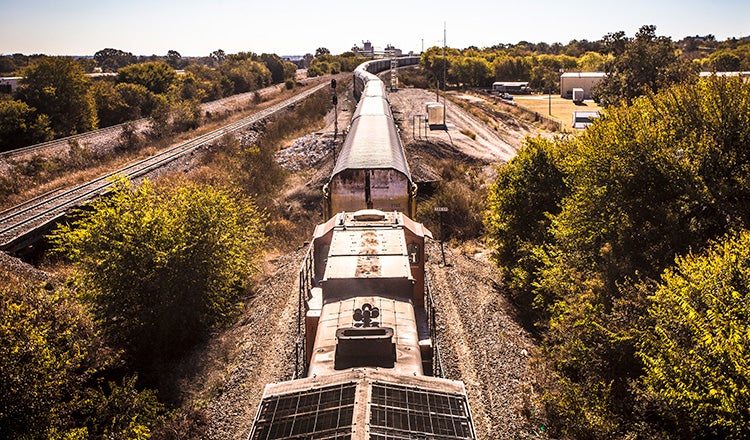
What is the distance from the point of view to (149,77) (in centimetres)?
7725

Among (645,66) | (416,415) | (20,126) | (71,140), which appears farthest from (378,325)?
(20,126)

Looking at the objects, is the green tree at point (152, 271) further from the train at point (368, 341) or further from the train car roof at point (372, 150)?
the train car roof at point (372, 150)

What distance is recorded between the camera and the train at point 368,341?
7.41 metres

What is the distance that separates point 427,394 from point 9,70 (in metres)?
185

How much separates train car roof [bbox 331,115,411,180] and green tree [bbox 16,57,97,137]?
134 feet

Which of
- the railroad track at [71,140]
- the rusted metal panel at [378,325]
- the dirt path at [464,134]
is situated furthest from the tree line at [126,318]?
the dirt path at [464,134]

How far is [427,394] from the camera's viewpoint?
321 inches

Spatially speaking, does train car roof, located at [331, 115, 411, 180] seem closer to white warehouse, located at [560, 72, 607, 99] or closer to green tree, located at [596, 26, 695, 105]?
green tree, located at [596, 26, 695, 105]

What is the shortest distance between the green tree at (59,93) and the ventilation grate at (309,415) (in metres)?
54.9

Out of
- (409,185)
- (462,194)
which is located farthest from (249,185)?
(409,185)

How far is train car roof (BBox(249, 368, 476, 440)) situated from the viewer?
7148 mm

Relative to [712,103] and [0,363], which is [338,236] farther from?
[712,103]

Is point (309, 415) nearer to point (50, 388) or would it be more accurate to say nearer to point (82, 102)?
point (50, 388)

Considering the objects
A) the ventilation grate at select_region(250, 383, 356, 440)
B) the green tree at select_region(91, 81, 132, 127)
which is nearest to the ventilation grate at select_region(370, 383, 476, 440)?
the ventilation grate at select_region(250, 383, 356, 440)
